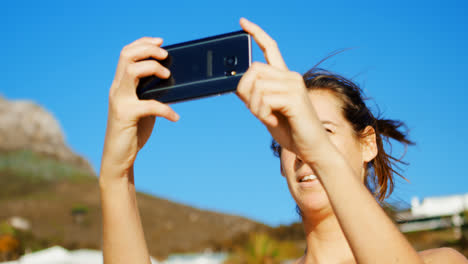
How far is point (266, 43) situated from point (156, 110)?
44 cm

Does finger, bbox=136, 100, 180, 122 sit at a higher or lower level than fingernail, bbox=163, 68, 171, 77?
lower

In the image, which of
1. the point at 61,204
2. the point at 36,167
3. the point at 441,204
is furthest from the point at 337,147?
the point at 36,167

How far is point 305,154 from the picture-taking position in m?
1.33

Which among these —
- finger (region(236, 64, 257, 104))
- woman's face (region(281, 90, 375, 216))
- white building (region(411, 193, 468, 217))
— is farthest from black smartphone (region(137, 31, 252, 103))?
→ white building (region(411, 193, 468, 217))

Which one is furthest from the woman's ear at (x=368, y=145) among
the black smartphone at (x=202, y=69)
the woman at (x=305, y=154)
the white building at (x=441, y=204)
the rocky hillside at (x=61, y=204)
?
the white building at (x=441, y=204)

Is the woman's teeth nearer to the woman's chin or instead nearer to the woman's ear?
the woman's chin

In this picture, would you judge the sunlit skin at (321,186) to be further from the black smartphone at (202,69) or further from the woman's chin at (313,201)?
the black smartphone at (202,69)

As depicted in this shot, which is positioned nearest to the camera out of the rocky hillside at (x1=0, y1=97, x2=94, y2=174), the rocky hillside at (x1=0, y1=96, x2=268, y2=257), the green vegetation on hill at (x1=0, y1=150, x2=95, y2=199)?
the rocky hillside at (x1=0, y1=96, x2=268, y2=257)

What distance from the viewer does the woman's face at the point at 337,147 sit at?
2.14m

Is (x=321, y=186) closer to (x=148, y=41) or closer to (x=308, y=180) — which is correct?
(x=308, y=180)

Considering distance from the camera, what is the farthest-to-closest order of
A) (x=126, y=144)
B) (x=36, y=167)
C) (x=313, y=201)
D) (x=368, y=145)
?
(x=36, y=167) < (x=368, y=145) < (x=313, y=201) < (x=126, y=144)

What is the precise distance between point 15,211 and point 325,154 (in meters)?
56.0

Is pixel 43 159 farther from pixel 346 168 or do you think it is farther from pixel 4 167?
pixel 346 168

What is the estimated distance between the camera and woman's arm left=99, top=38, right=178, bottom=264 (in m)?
1.62
